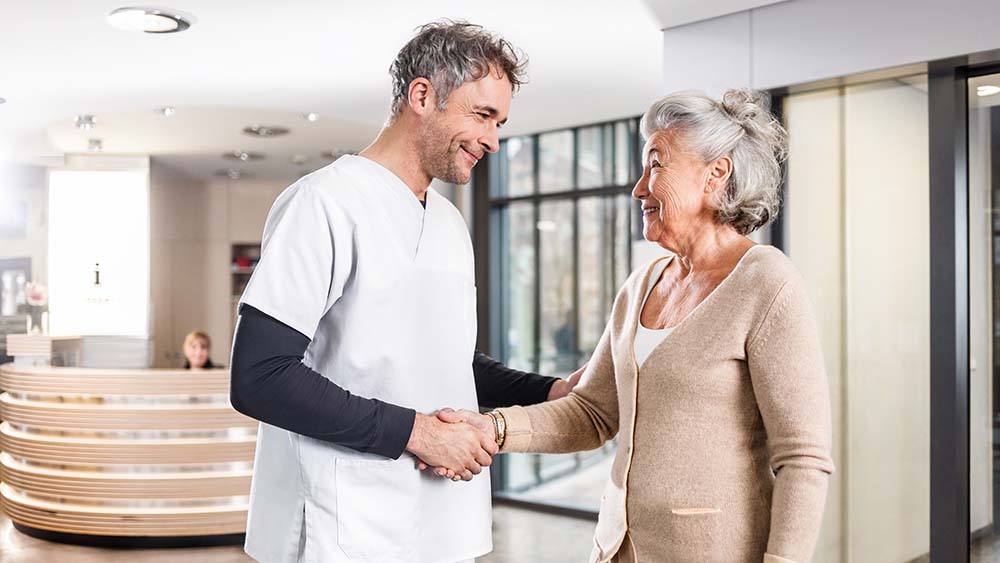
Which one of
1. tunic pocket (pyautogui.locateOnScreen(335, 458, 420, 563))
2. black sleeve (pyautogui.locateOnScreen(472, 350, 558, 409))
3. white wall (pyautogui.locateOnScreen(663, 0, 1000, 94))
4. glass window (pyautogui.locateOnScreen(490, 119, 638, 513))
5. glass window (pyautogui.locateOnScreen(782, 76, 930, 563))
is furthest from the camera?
glass window (pyautogui.locateOnScreen(490, 119, 638, 513))

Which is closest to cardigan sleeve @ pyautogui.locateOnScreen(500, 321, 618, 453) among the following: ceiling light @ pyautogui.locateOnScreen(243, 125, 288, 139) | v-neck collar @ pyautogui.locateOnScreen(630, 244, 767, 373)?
v-neck collar @ pyautogui.locateOnScreen(630, 244, 767, 373)

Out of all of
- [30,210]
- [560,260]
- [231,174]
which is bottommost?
[560,260]

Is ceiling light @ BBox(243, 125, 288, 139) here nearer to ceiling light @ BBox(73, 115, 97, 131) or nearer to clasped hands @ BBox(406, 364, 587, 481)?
ceiling light @ BBox(73, 115, 97, 131)

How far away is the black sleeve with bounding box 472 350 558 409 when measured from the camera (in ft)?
7.14

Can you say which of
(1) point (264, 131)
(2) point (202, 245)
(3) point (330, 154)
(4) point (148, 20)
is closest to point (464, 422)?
(4) point (148, 20)

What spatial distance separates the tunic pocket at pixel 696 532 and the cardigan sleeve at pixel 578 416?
1.34ft

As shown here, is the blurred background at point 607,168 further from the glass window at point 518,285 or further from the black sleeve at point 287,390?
the black sleeve at point 287,390

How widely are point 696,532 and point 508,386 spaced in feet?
2.18

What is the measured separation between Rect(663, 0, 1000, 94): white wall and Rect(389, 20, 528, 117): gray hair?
1981 mm

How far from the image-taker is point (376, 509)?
1667 millimetres

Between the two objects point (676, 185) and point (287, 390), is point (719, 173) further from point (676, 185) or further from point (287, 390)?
point (287, 390)

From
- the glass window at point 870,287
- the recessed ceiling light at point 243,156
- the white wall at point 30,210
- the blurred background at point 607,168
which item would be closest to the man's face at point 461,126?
the blurred background at point 607,168

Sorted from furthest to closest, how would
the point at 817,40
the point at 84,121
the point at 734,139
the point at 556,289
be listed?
the point at 556,289, the point at 84,121, the point at 817,40, the point at 734,139

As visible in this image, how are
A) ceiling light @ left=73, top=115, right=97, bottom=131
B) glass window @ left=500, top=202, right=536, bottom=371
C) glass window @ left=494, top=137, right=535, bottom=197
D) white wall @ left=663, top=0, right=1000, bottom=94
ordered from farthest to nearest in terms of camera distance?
1. glass window @ left=500, top=202, right=536, bottom=371
2. glass window @ left=494, top=137, right=535, bottom=197
3. ceiling light @ left=73, top=115, right=97, bottom=131
4. white wall @ left=663, top=0, right=1000, bottom=94
